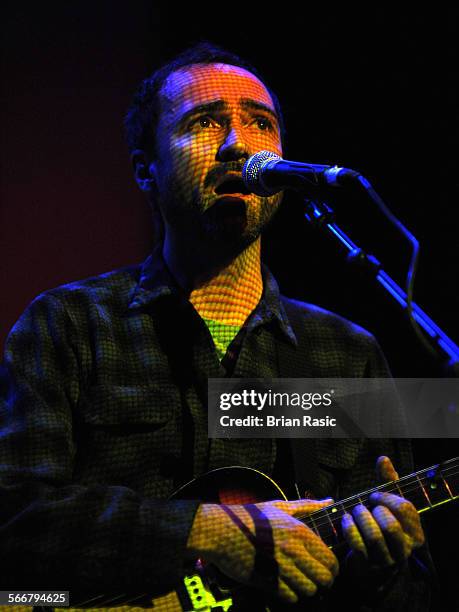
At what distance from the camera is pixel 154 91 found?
209 cm

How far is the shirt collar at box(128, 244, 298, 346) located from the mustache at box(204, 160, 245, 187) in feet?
1.10

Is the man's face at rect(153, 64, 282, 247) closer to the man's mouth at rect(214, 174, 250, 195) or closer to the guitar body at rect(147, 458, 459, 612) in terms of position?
the man's mouth at rect(214, 174, 250, 195)

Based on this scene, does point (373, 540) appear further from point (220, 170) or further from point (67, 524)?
point (220, 170)

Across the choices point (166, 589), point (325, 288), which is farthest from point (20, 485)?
point (325, 288)

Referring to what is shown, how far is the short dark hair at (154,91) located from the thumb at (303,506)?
Answer: 1174mm

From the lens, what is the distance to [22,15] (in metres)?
2.42

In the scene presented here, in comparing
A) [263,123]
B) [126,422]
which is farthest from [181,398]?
[263,123]

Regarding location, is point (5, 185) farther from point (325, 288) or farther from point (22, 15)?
point (325, 288)

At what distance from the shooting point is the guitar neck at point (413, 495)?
152 centimetres

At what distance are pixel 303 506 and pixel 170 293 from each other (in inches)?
28.7

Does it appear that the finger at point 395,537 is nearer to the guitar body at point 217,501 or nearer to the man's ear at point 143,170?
the guitar body at point 217,501

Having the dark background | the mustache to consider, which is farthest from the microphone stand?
the dark background

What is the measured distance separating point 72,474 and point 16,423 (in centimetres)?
20

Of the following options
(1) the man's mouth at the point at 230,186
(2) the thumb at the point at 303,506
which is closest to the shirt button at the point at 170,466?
(2) the thumb at the point at 303,506
